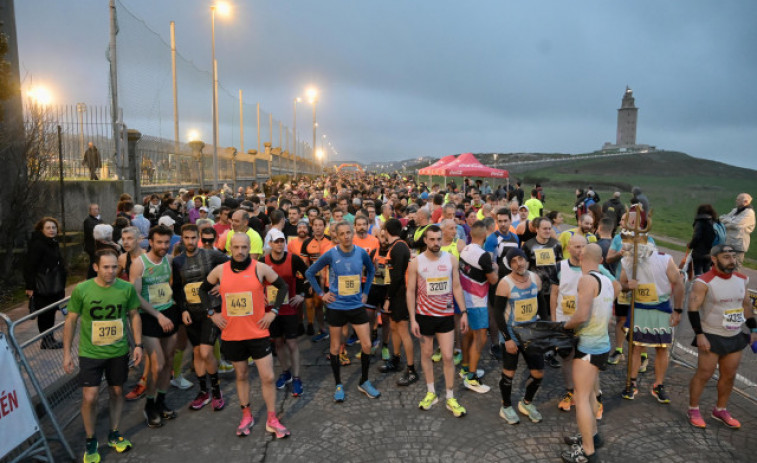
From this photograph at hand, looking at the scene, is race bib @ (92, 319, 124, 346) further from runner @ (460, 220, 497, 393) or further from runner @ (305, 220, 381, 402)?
runner @ (460, 220, 497, 393)

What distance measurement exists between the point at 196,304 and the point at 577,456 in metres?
3.98

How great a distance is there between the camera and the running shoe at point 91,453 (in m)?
4.14

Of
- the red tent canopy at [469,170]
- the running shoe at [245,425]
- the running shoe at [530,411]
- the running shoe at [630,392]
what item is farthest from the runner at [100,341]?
the red tent canopy at [469,170]

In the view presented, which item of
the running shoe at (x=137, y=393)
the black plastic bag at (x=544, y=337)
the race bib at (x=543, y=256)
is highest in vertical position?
the race bib at (x=543, y=256)

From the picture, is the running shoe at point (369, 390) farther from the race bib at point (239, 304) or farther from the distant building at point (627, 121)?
the distant building at point (627, 121)

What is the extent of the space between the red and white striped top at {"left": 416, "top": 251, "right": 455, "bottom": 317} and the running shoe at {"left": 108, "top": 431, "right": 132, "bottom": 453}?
3.11 meters

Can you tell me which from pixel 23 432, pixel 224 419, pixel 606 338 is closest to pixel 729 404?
pixel 606 338

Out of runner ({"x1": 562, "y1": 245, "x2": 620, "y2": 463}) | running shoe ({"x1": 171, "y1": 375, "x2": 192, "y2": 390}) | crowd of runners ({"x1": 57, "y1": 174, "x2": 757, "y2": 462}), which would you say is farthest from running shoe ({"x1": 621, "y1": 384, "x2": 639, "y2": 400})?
running shoe ({"x1": 171, "y1": 375, "x2": 192, "y2": 390})

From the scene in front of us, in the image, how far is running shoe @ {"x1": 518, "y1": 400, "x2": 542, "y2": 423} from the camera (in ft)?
16.0

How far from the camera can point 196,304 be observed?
5070 mm

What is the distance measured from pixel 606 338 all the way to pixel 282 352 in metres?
3.66

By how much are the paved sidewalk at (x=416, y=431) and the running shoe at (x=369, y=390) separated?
0.06m

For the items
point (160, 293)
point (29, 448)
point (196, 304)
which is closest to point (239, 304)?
point (196, 304)

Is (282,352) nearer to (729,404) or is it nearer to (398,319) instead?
(398,319)
